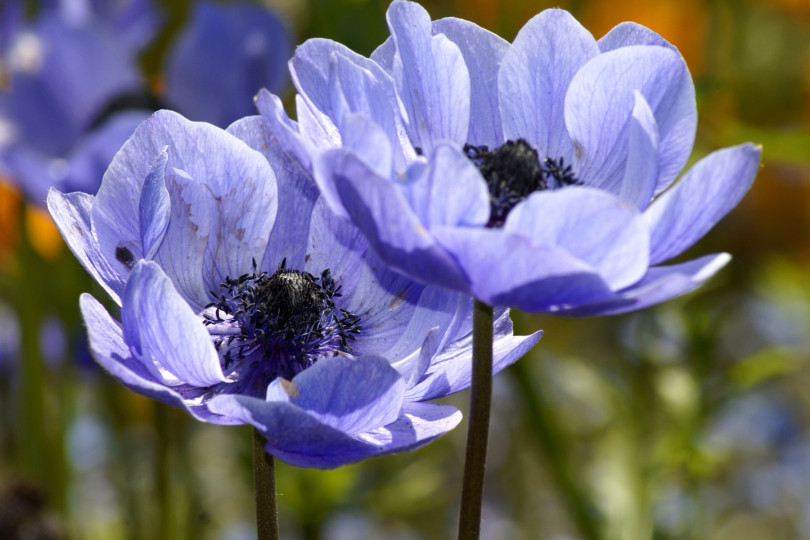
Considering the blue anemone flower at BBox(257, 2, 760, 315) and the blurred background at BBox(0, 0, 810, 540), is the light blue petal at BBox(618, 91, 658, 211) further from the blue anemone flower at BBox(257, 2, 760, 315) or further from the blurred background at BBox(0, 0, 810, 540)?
the blurred background at BBox(0, 0, 810, 540)

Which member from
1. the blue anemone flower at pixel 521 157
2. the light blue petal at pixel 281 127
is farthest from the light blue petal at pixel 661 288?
the light blue petal at pixel 281 127

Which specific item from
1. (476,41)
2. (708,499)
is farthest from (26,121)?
(708,499)

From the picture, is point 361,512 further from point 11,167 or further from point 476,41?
point 476,41

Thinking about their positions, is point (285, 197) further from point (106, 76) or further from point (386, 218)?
point (106, 76)

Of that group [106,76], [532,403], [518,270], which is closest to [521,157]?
[518,270]

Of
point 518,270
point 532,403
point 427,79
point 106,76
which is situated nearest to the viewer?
point 518,270

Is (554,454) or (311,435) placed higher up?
(311,435)
